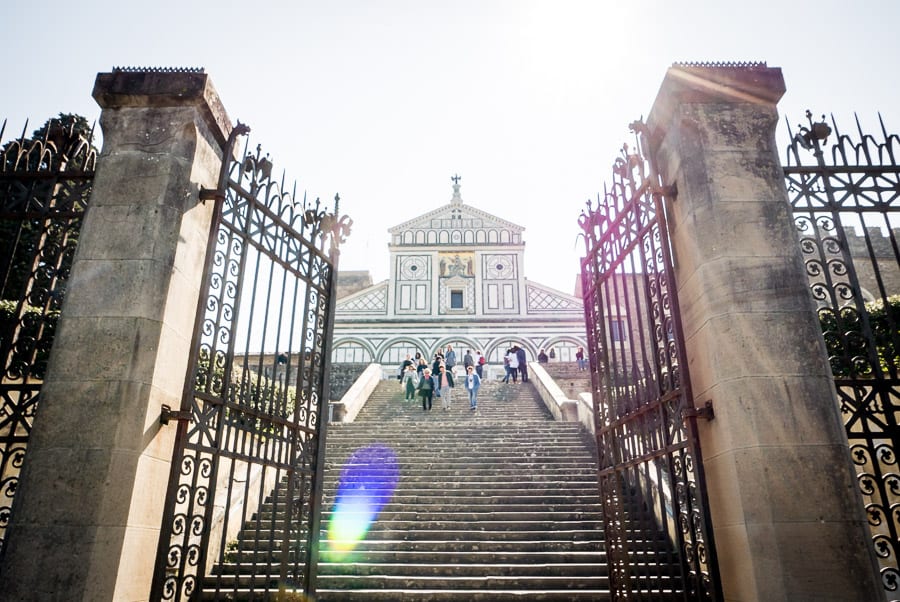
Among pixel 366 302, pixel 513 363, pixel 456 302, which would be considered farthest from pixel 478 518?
pixel 366 302

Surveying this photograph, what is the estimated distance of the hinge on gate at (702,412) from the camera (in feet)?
11.8

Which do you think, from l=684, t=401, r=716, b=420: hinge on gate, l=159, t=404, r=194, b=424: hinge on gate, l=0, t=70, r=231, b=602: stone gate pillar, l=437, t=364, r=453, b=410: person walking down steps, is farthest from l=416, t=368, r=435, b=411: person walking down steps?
l=684, t=401, r=716, b=420: hinge on gate

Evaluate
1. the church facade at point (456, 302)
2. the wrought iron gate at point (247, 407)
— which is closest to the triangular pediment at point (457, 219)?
the church facade at point (456, 302)

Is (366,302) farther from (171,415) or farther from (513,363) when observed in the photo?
(171,415)

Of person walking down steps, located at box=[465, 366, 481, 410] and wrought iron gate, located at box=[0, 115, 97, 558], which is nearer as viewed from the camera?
wrought iron gate, located at box=[0, 115, 97, 558]

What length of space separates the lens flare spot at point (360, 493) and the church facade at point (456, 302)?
21.5m

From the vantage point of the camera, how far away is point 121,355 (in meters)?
3.56

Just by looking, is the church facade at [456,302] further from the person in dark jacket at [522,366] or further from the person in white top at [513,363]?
the person in white top at [513,363]

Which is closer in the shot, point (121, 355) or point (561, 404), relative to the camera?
point (121, 355)

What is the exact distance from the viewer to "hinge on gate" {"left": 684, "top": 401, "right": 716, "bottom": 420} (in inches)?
141

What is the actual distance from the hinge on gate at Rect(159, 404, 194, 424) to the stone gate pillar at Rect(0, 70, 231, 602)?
0.10 ft

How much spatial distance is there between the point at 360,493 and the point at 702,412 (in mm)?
6194

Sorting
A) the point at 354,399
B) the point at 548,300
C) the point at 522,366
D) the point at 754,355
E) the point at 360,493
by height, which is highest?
the point at 548,300

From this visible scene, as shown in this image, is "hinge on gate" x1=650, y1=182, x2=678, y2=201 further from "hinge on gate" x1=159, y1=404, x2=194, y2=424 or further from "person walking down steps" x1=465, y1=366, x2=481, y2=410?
"person walking down steps" x1=465, y1=366, x2=481, y2=410
